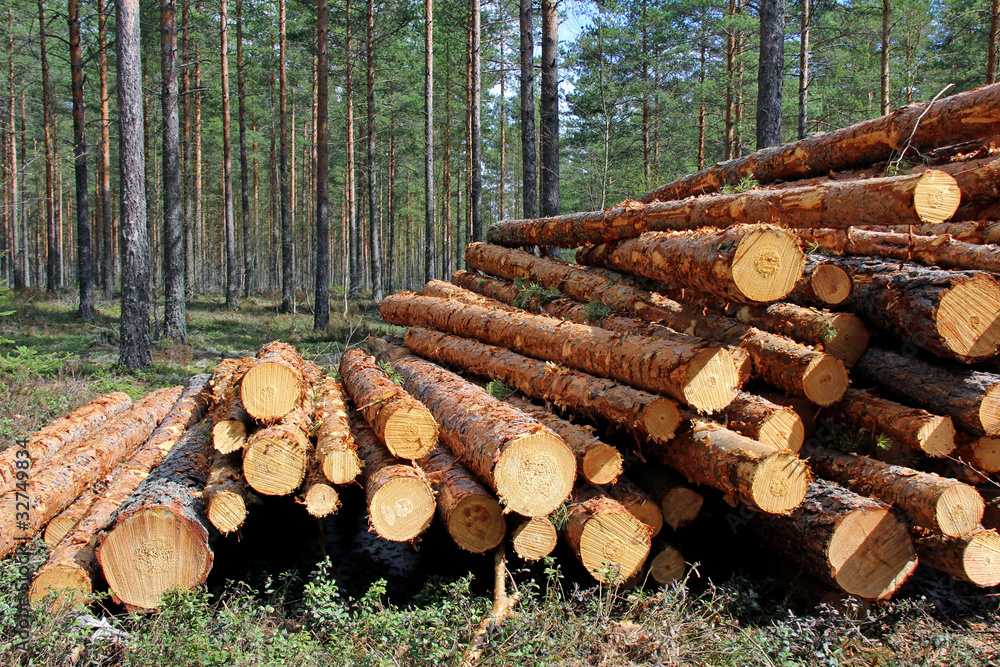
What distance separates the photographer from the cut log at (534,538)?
13.1 ft

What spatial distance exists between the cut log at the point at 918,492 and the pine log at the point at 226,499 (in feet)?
14.0

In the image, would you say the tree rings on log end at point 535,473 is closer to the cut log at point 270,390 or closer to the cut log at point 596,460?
the cut log at point 596,460

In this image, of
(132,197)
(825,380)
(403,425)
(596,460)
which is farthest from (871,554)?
(132,197)

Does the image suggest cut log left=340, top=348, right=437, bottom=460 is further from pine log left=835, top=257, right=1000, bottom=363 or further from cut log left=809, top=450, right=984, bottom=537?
pine log left=835, top=257, right=1000, bottom=363

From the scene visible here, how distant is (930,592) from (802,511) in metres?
1.27

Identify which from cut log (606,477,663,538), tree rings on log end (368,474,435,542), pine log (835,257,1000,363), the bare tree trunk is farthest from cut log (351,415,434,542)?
the bare tree trunk

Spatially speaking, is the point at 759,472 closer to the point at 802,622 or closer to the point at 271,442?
the point at 802,622

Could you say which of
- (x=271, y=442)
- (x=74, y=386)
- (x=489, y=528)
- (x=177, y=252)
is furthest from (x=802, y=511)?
(x=177, y=252)

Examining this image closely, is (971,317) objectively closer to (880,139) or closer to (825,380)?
(825,380)

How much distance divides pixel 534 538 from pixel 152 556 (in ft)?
8.05

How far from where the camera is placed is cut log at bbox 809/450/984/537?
3.63m

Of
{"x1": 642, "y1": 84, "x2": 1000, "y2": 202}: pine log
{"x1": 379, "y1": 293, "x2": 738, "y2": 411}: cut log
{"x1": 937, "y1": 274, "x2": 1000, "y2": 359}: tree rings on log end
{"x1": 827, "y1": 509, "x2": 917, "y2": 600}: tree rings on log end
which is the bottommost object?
{"x1": 827, "y1": 509, "x2": 917, "y2": 600}: tree rings on log end

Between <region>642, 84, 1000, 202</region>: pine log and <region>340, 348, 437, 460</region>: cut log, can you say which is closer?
<region>340, 348, 437, 460</region>: cut log

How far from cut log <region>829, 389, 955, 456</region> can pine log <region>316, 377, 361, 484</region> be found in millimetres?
3748
